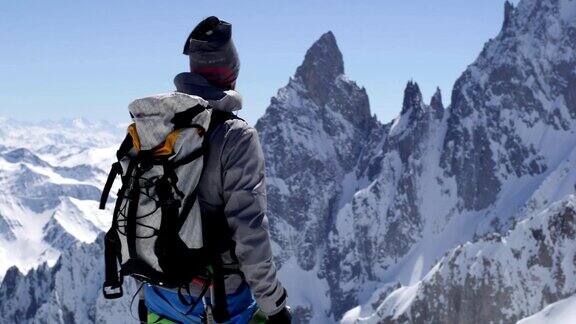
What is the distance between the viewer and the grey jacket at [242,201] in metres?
6.57

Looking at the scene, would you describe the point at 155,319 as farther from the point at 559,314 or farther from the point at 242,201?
the point at 559,314

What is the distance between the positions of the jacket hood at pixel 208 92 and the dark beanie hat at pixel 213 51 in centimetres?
19

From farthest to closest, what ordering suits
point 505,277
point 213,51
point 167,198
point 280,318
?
point 505,277 < point 213,51 < point 280,318 < point 167,198

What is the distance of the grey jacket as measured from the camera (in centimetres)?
657

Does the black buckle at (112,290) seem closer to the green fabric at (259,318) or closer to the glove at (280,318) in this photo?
the green fabric at (259,318)

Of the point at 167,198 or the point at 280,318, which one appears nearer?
the point at 167,198

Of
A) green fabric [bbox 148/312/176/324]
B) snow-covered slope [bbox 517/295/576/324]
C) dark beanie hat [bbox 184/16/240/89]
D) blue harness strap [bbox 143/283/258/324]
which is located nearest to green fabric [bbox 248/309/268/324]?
blue harness strap [bbox 143/283/258/324]

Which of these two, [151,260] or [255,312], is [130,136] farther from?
[255,312]

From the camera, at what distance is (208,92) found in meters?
7.39

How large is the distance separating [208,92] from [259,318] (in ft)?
7.76

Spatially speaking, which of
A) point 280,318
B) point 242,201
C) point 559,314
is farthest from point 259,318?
point 559,314

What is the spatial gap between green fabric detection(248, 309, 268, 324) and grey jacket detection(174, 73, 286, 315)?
28 centimetres

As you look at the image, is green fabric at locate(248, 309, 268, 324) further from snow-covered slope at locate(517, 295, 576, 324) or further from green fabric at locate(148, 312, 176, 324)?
snow-covered slope at locate(517, 295, 576, 324)

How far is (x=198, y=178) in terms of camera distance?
6766mm
